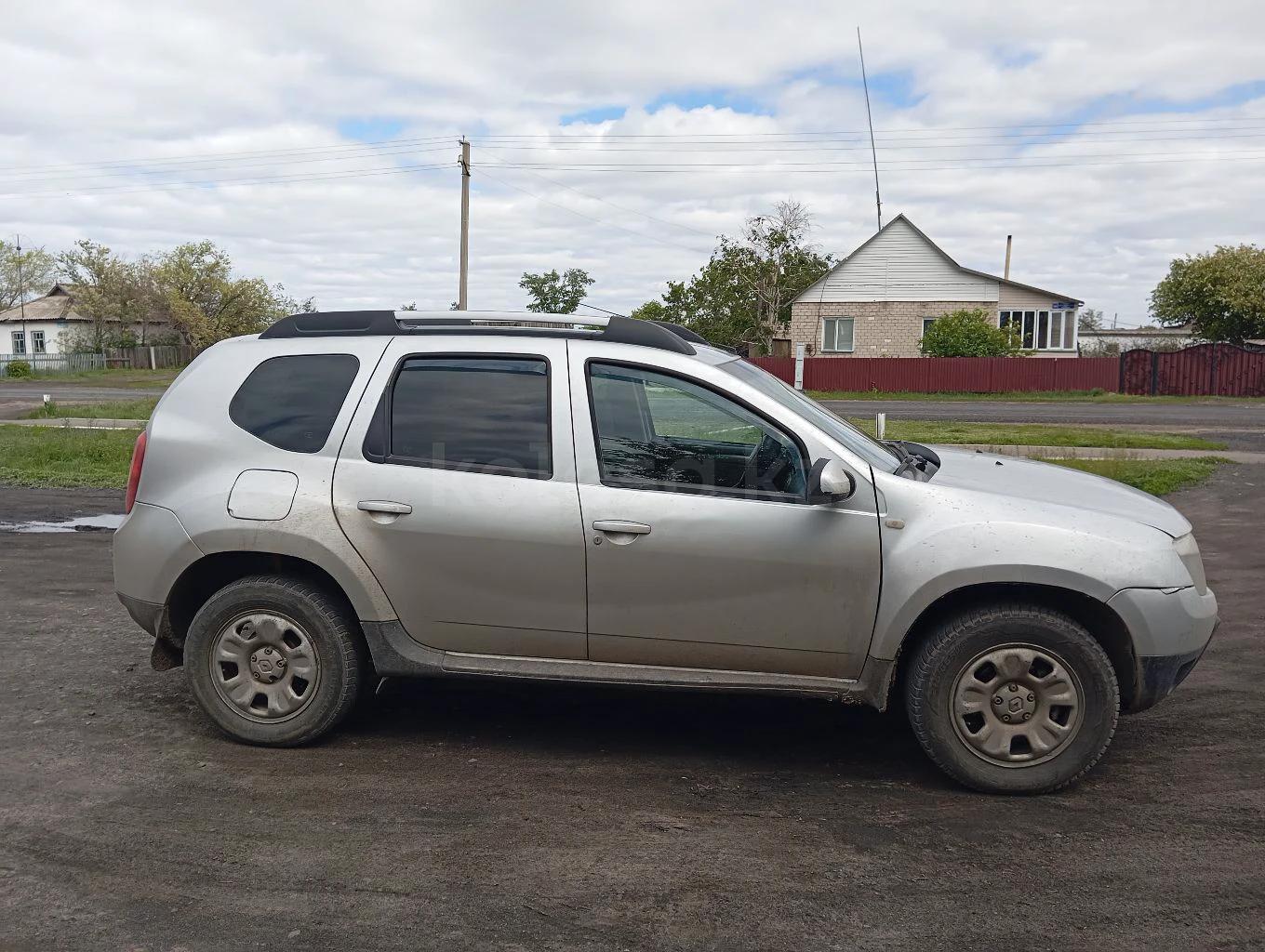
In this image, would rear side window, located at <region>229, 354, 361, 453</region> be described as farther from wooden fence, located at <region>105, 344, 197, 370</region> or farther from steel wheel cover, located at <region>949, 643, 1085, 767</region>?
wooden fence, located at <region>105, 344, 197, 370</region>

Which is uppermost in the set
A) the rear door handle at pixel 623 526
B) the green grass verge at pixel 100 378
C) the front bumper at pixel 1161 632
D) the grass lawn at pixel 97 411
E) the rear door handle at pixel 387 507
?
the green grass verge at pixel 100 378

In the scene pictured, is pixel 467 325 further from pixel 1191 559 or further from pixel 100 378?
pixel 100 378

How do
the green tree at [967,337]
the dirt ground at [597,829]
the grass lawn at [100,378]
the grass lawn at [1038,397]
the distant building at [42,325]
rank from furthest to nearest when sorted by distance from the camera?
the distant building at [42,325] < the grass lawn at [100,378] < the green tree at [967,337] < the grass lawn at [1038,397] < the dirt ground at [597,829]

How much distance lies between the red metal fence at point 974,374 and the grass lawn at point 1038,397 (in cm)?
57

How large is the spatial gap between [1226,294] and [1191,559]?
57.3m

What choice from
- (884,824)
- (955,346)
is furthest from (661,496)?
(955,346)

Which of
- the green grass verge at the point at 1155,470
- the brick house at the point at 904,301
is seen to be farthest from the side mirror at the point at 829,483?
the brick house at the point at 904,301

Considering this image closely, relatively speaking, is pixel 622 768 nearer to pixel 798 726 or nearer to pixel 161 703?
pixel 798 726

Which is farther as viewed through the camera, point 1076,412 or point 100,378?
point 100,378

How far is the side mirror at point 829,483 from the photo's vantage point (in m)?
4.23

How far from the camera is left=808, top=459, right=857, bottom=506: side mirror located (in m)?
4.23

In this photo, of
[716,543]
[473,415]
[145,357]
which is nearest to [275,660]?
[473,415]

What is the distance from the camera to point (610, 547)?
14.7 feet

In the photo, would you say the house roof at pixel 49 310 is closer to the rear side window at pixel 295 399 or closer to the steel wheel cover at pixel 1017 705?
the rear side window at pixel 295 399
